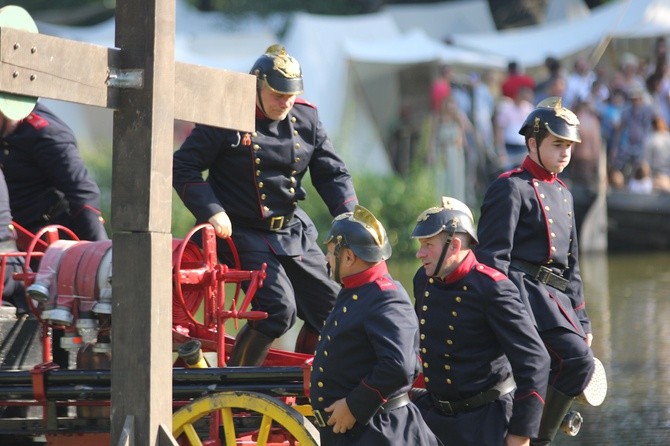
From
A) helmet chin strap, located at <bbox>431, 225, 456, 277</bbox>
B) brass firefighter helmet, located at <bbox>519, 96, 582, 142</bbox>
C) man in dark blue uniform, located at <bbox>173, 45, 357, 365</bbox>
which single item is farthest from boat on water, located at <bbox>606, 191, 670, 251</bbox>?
helmet chin strap, located at <bbox>431, 225, 456, 277</bbox>

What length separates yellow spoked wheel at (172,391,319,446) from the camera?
5.67 m

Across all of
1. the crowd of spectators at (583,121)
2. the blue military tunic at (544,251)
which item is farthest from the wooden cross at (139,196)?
the crowd of spectators at (583,121)

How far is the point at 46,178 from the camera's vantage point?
7.91 m

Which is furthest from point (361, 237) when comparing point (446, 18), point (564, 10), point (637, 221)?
point (564, 10)

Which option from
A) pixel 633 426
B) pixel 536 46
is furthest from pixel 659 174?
pixel 633 426

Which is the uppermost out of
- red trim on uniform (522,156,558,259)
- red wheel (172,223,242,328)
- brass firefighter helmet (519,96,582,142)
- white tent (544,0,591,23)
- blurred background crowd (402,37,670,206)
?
white tent (544,0,591,23)

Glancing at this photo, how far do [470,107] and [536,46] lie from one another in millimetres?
4242

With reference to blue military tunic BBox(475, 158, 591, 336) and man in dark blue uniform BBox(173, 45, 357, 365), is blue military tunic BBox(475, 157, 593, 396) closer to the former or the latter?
blue military tunic BBox(475, 158, 591, 336)

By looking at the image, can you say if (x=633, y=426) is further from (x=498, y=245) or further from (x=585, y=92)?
(x=585, y=92)

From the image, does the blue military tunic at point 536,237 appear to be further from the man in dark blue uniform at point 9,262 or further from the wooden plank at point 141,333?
the man in dark blue uniform at point 9,262

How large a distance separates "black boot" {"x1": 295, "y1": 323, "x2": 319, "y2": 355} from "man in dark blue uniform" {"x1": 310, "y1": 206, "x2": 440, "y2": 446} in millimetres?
1624

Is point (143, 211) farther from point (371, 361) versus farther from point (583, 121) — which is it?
point (583, 121)

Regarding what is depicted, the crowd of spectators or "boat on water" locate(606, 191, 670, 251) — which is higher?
the crowd of spectators

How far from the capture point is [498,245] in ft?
20.7
